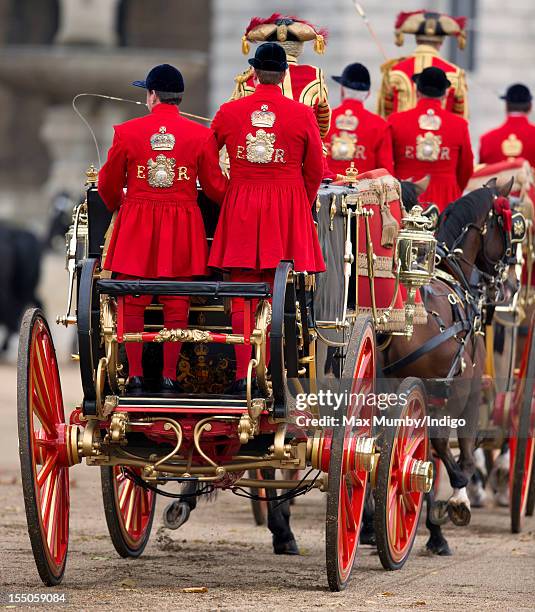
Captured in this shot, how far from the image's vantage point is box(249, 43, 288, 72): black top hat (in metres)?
6.87

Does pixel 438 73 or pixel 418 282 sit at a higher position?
pixel 438 73

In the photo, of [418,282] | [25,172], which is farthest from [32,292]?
[418,282]

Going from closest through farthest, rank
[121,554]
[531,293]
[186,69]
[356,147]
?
[121,554] < [356,147] < [531,293] < [186,69]

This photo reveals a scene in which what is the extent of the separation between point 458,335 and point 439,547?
1023 mm

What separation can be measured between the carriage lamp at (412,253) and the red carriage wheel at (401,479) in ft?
1.81

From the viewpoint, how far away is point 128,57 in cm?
2598

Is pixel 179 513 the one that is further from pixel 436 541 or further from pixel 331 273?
pixel 331 273

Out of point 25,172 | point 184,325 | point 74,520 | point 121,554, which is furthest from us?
point 25,172

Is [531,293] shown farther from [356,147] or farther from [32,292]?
[32,292]

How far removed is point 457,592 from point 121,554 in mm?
1489

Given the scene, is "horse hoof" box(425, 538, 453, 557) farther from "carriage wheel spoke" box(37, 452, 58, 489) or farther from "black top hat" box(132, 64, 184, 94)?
"black top hat" box(132, 64, 184, 94)

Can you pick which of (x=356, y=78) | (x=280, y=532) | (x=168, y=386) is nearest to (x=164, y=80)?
(x=168, y=386)

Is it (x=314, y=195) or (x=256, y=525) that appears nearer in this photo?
(x=314, y=195)

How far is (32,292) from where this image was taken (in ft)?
65.3
